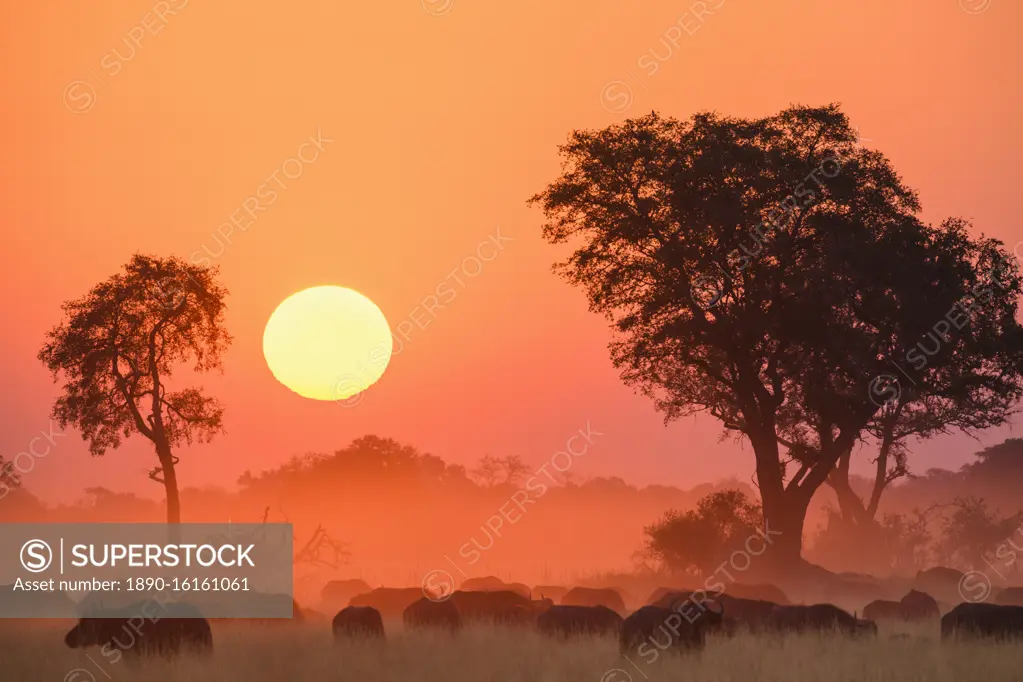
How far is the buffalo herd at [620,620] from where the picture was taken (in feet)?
82.7

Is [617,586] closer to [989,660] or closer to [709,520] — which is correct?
[709,520]

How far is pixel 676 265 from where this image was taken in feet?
Answer: 136

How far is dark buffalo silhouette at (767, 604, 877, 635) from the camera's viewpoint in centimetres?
2897

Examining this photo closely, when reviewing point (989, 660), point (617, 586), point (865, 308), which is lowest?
point (989, 660)

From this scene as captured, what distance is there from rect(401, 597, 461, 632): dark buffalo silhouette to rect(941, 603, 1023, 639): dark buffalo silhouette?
12704 mm

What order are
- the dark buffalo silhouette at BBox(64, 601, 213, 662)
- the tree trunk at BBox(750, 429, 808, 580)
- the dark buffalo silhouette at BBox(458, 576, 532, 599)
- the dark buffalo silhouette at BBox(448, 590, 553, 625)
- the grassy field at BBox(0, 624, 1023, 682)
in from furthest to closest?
the dark buffalo silhouette at BBox(458, 576, 532, 599) < the tree trunk at BBox(750, 429, 808, 580) < the dark buffalo silhouette at BBox(448, 590, 553, 625) < the dark buffalo silhouette at BBox(64, 601, 213, 662) < the grassy field at BBox(0, 624, 1023, 682)

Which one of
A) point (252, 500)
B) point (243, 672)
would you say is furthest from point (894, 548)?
point (252, 500)

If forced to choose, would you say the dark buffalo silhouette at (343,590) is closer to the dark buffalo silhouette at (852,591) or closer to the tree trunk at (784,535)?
the tree trunk at (784,535)

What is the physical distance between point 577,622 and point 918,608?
1289cm

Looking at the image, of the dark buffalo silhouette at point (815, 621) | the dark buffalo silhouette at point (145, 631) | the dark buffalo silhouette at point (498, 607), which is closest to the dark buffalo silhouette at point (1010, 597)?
the dark buffalo silhouette at point (815, 621)

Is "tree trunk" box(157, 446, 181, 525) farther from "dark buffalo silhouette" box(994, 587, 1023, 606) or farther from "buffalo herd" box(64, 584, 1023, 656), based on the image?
"dark buffalo silhouette" box(994, 587, 1023, 606)

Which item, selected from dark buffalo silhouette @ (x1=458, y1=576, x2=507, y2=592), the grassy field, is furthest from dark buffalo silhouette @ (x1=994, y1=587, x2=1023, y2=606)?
dark buffalo silhouette @ (x1=458, y1=576, x2=507, y2=592)

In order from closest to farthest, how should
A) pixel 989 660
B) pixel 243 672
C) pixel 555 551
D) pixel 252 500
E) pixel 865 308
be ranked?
1. pixel 243 672
2. pixel 989 660
3. pixel 865 308
4. pixel 555 551
5. pixel 252 500

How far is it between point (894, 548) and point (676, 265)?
35.6m
